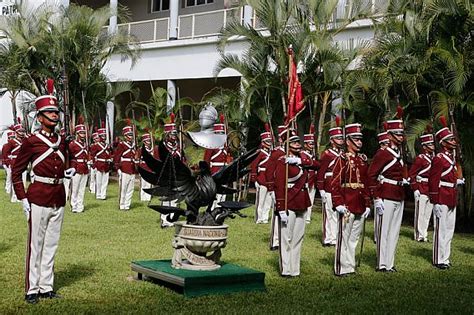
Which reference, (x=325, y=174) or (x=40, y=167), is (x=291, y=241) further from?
(x=325, y=174)

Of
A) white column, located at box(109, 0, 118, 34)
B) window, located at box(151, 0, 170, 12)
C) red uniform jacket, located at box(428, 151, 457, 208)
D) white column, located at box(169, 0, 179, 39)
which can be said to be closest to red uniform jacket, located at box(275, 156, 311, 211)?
red uniform jacket, located at box(428, 151, 457, 208)

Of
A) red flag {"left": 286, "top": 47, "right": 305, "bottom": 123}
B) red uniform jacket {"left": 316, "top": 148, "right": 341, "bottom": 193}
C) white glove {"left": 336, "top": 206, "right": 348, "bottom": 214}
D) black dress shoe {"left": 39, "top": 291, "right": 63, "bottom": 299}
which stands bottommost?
black dress shoe {"left": 39, "top": 291, "right": 63, "bottom": 299}

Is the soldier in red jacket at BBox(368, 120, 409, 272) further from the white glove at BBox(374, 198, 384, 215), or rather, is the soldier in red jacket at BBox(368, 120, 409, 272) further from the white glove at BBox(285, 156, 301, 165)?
the white glove at BBox(285, 156, 301, 165)

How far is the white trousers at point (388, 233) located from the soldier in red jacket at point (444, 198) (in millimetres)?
822

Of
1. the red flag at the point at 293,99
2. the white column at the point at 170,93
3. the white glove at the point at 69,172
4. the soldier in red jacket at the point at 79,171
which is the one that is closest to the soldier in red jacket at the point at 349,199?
the red flag at the point at 293,99

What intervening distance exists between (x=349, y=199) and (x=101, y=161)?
11.1 m

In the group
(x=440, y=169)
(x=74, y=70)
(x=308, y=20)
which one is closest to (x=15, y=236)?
(x=440, y=169)

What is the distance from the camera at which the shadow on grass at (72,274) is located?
28.2 ft

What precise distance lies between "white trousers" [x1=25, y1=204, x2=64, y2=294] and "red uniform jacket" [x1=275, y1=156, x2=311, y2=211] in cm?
278

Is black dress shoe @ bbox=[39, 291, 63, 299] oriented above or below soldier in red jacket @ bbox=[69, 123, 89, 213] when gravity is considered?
below

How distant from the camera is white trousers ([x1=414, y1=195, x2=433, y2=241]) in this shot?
13.6m

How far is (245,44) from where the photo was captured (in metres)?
22.0

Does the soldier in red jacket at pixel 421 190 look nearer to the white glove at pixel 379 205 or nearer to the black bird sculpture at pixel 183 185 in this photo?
the white glove at pixel 379 205

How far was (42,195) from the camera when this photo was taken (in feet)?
24.8
